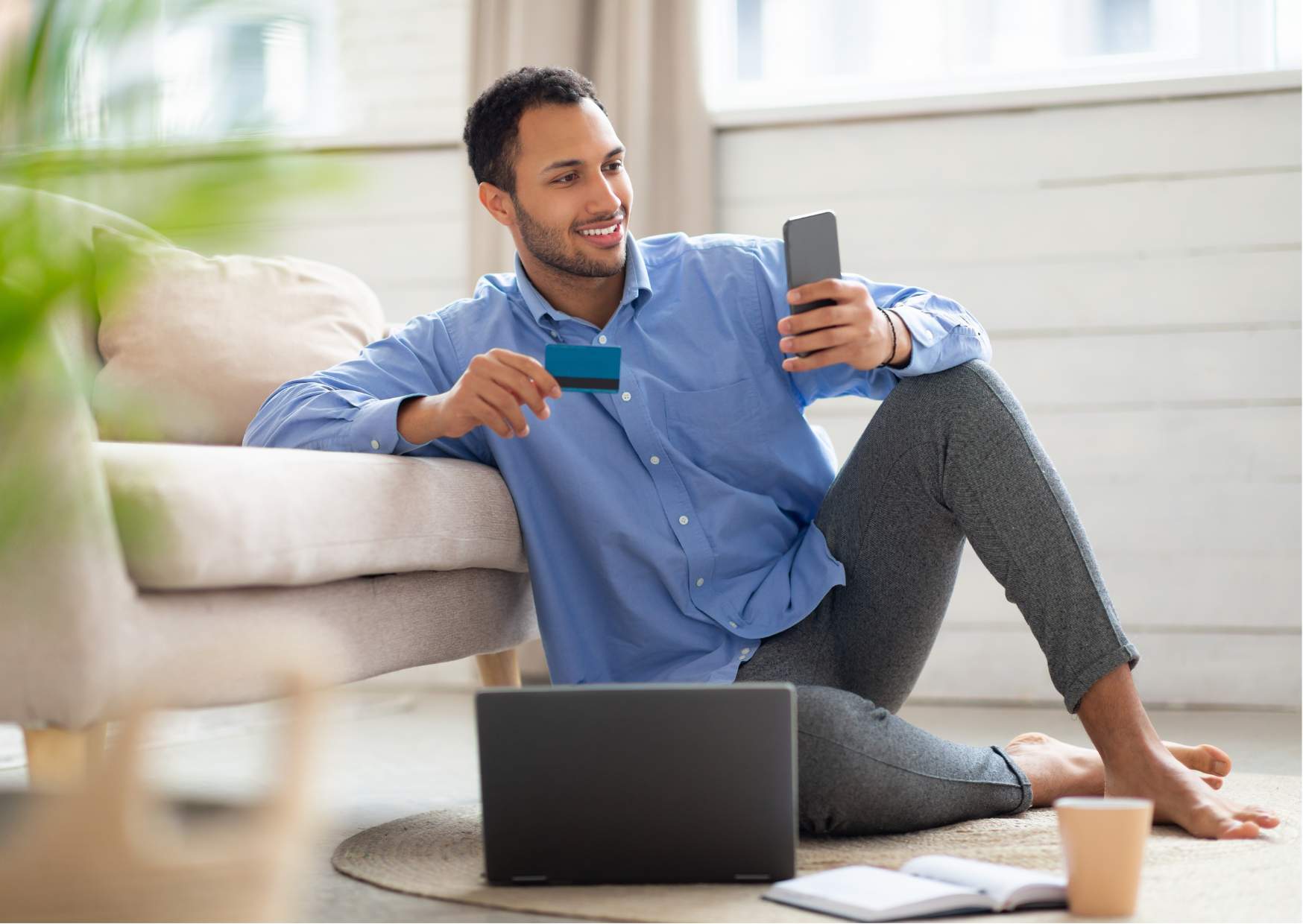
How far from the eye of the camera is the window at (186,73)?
55cm

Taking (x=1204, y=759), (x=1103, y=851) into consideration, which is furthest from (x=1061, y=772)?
(x=1103, y=851)

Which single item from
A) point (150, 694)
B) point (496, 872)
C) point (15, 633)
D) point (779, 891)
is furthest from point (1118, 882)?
point (15, 633)

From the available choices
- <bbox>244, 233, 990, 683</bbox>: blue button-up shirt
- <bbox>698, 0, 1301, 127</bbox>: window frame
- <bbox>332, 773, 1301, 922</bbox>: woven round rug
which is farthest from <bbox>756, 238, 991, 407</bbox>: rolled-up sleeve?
<bbox>698, 0, 1301, 127</bbox>: window frame

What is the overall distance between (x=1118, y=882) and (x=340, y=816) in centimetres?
101

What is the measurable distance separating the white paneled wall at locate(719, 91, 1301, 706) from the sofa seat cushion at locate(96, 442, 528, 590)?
1434 millimetres

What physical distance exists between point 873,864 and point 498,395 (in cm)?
61

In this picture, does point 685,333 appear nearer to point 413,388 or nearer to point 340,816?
point 413,388

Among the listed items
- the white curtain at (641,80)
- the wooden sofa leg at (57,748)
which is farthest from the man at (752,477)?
the white curtain at (641,80)

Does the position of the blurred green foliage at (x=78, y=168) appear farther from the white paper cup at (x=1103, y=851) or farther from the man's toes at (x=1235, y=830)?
the man's toes at (x=1235, y=830)

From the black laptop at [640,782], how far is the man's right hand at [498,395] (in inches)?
13.5

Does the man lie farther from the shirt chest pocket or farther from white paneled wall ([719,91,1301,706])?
white paneled wall ([719,91,1301,706])

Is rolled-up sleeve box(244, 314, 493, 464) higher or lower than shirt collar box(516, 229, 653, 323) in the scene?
lower

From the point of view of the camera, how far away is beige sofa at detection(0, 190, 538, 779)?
79 cm

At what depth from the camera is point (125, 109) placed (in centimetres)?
55
